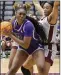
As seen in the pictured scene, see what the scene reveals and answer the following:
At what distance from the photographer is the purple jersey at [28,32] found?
10.8ft

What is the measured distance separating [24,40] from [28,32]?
0.11 m

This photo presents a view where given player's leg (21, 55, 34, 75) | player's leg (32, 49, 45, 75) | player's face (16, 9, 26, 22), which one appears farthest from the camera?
player's leg (21, 55, 34, 75)

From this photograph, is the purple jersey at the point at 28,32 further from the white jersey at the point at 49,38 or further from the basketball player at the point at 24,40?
the white jersey at the point at 49,38

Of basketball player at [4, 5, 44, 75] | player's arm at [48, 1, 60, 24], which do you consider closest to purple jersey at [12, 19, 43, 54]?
basketball player at [4, 5, 44, 75]

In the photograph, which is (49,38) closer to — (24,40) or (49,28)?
(49,28)

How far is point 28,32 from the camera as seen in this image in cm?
328

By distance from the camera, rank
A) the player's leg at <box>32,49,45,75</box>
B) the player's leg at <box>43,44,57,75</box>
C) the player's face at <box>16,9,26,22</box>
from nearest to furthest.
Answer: the player's face at <box>16,9,26,22</box> → the player's leg at <box>32,49,45,75</box> → the player's leg at <box>43,44,57,75</box>

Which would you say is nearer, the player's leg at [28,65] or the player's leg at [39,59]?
the player's leg at [39,59]

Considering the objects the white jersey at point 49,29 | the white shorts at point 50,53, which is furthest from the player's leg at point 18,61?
the white jersey at point 49,29

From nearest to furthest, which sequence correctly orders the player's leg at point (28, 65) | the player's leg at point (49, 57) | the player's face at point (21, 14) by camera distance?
the player's face at point (21, 14) → the player's leg at point (49, 57) → the player's leg at point (28, 65)

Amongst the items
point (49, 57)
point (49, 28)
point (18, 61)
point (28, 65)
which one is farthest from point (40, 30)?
point (28, 65)

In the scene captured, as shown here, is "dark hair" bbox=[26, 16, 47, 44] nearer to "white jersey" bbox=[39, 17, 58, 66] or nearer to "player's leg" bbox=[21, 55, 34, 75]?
"white jersey" bbox=[39, 17, 58, 66]

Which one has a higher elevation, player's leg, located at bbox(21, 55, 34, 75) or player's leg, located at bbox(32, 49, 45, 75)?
player's leg, located at bbox(32, 49, 45, 75)

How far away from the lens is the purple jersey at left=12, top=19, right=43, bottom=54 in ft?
10.8
